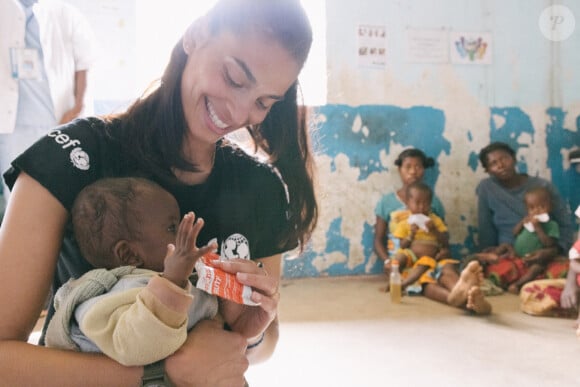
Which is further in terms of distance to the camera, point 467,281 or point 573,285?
point 467,281

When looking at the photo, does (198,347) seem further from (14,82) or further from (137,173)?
(14,82)

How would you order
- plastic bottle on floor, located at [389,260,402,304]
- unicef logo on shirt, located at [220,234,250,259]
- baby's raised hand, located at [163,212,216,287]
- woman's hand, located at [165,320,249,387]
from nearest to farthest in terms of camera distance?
baby's raised hand, located at [163,212,216,287] → woman's hand, located at [165,320,249,387] → unicef logo on shirt, located at [220,234,250,259] → plastic bottle on floor, located at [389,260,402,304]

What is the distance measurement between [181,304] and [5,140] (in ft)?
7.90

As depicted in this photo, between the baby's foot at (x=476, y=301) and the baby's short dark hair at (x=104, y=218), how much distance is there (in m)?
2.41

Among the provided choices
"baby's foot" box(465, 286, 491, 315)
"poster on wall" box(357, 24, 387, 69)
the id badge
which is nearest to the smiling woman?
"baby's foot" box(465, 286, 491, 315)

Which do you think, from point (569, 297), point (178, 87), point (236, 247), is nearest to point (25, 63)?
point (178, 87)

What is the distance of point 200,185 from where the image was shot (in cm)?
119

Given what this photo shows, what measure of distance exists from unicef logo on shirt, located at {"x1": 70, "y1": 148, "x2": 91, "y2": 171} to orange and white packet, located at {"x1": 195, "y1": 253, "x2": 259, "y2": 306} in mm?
301

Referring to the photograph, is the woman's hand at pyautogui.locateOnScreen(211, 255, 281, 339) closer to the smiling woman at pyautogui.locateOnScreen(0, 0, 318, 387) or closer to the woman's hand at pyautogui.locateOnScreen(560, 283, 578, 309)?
the smiling woman at pyautogui.locateOnScreen(0, 0, 318, 387)

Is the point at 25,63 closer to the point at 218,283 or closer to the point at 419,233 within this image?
the point at 218,283

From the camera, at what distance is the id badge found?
2871 millimetres

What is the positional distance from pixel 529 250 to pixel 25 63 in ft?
10.8

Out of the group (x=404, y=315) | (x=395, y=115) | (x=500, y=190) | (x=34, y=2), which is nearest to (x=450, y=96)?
(x=395, y=115)

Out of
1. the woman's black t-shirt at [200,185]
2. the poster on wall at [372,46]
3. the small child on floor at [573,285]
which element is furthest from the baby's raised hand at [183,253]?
the poster on wall at [372,46]
